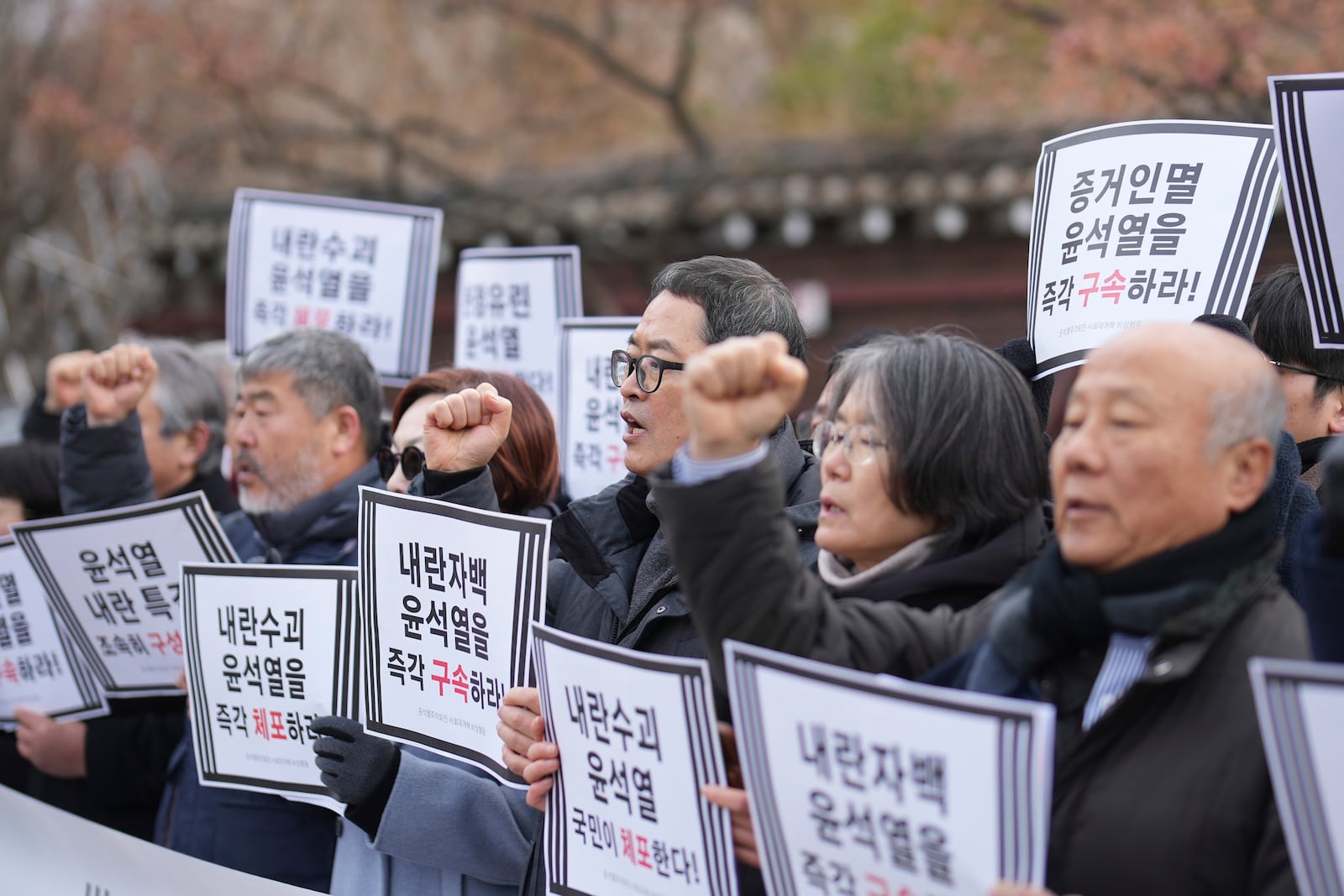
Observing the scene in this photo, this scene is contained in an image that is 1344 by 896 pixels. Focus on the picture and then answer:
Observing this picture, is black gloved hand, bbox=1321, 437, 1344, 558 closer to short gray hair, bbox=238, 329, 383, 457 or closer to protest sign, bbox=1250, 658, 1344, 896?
protest sign, bbox=1250, 658, 1344, 896

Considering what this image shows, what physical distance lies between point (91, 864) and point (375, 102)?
9.99 metres

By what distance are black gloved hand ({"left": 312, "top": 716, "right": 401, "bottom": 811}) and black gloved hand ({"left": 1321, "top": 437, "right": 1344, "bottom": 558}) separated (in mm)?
1778

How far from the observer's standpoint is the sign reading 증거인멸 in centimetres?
302

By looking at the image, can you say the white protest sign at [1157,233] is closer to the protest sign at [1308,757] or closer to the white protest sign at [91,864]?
the protest sign at [1308,757]

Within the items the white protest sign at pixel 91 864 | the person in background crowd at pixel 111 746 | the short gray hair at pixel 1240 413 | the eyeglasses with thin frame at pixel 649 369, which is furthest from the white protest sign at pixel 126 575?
the short gray hair at pixel 1240 413

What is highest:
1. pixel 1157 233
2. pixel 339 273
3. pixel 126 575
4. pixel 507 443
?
pixel 1157 233

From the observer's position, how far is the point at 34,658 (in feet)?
12.9

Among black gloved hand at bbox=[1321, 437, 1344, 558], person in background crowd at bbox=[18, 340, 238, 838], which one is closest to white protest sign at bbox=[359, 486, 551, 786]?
person in background crowd at bbox=[18, 340, 238, 838]

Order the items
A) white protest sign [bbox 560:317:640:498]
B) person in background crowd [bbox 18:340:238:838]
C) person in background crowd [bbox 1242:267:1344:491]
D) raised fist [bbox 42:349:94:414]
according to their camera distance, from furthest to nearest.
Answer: white protest sign [bbox 560:317:640:498]
raised fist [bbox 42:349:94:414]
person in background crowd [bbox 18:340:238:838]
person in background crowd [bbox 1242:267:1344:491]

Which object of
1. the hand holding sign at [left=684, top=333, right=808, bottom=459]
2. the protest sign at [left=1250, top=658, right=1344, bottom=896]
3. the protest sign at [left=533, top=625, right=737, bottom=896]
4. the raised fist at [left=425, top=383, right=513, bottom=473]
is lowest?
the protest sign at [left=533, top=625, right=737, bottom=896]

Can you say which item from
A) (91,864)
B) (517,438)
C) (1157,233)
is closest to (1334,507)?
(1157,233)

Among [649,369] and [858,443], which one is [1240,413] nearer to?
[858,443]

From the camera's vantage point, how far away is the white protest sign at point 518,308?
4.95m

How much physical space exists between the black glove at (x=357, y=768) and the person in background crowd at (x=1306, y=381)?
1.96 metres
